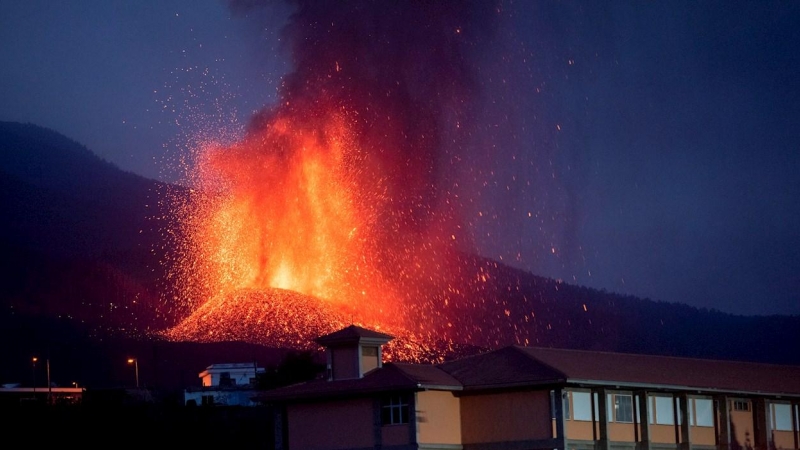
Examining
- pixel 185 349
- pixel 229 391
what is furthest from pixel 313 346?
pixel 229 391

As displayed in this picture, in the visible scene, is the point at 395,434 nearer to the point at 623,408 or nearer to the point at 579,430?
the point at 579,430

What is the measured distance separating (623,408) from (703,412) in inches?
188

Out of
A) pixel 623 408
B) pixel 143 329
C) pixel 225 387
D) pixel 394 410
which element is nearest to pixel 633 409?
pixel 623 408

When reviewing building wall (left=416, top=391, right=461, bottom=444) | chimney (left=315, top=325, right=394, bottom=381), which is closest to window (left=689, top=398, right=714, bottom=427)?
building wall (left=416, top=391, right=461, bottom=444)

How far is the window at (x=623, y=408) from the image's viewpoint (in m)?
46.2

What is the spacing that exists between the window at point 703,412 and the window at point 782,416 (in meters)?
3.78

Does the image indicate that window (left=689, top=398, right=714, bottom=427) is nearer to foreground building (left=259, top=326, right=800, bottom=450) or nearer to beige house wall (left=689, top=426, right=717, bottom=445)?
foreground building (left=259, top=326, right=800, bottom=450)

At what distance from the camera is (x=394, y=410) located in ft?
145

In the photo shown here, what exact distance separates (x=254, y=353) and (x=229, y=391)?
3137 centimetres

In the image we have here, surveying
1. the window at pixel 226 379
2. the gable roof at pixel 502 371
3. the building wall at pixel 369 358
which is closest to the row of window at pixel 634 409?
the gable roof at pixel 502 371

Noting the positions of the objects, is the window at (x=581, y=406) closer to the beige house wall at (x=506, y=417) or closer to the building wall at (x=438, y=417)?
the beige house wall at (x=506, y=417)

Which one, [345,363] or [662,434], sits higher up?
[345,363]

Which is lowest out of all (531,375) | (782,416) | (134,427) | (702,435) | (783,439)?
(783,439)

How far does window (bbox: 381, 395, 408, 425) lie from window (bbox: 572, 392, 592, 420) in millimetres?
5776
